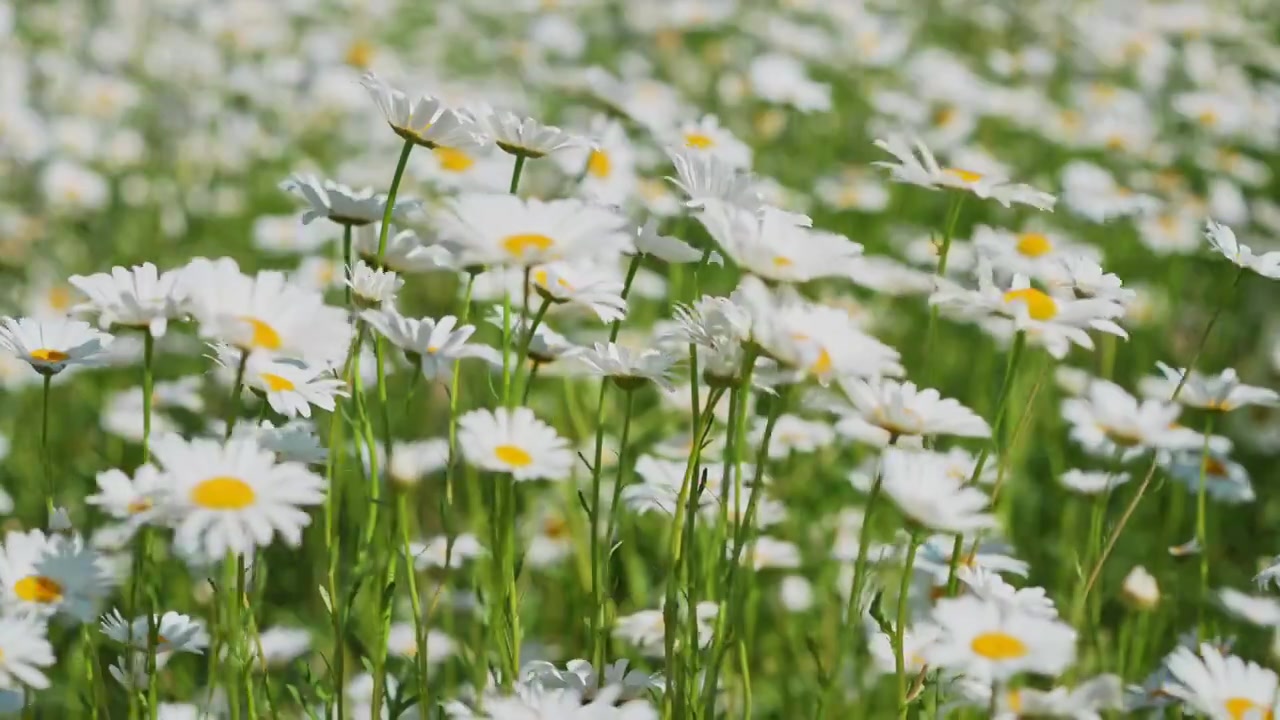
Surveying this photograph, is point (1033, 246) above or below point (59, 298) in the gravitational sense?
above

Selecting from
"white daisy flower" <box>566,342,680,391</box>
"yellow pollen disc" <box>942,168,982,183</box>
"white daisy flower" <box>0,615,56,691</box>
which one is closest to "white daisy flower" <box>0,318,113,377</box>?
"white daisy flower" <box>0,615,56,691</box>

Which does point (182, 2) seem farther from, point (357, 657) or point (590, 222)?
point (590, 222)

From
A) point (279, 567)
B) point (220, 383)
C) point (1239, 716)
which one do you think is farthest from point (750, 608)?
point (220, 383)

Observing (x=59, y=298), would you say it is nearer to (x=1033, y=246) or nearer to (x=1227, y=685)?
(x=1033, y=246)

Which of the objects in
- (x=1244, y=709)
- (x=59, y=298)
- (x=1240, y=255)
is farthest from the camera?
(x=59, y=298)

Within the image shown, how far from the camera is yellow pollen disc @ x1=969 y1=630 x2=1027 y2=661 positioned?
105cm

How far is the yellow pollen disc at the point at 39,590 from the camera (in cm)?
121

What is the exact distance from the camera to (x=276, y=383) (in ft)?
4.14

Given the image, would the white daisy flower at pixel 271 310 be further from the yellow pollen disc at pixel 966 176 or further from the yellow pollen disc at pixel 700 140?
the yellow pollen disc at pixel 700 140

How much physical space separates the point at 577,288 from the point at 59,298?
8.15ft

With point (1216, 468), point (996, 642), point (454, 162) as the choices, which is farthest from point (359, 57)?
point (996, 642)

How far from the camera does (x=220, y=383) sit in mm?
2801

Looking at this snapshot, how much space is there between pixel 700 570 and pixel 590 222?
1.98ft

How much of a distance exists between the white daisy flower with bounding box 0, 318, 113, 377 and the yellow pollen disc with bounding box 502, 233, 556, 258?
46 centimetres
